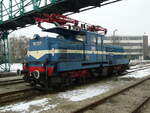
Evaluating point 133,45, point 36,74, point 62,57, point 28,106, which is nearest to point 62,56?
point 62,57

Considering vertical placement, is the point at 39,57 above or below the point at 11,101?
above

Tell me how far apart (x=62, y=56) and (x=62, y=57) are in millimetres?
53

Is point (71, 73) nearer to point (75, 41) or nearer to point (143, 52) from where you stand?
point (75, 41)

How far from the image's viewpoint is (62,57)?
10133 millimetres

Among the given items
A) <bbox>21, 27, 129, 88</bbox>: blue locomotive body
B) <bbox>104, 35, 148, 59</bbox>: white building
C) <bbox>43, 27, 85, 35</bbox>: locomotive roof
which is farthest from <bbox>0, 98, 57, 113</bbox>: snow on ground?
<bbox>104, 35, 148, 59</bbox>: white building

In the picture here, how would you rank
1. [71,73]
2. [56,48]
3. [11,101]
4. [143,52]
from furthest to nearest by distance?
[143,52]
[71,73]
[56,48]
[11,101]

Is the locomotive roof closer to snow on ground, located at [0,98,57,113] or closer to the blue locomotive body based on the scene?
the blue locomotive body

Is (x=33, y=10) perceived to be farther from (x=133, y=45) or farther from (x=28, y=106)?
(x=133, y=45)

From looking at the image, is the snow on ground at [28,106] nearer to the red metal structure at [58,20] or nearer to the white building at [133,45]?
the red metal structure at [58,20]

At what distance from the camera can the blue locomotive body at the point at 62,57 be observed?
31.4 feet

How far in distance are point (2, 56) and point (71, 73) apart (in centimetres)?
1333

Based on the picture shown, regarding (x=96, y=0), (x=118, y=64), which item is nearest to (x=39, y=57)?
(x=96, y=0)

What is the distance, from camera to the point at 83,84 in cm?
1214

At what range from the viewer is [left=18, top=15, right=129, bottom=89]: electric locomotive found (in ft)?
31.6
